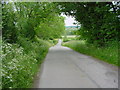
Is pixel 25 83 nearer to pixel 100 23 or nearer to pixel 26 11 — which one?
pixel 100 23

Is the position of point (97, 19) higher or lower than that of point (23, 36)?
higher

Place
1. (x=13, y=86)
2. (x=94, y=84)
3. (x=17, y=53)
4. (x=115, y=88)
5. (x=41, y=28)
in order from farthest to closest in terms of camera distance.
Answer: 1. (x=41, y=28)
2. (x=17, y=53)
3. (x=94, y=84)
4. (x=115, y=88)
5. (x=13, y=86)

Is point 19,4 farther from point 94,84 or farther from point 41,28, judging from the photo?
point 94,84

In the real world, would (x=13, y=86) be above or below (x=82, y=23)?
below

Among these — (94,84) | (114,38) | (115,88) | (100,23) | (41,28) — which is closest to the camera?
(115,88)

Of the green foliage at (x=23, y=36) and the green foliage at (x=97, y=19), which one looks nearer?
the green foliage at (x=23, y=36)

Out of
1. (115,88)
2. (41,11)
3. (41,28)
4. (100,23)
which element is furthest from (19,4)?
(115,88)

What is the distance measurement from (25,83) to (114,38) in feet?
25.7

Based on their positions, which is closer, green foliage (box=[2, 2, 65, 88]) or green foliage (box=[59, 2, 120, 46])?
green foliage (box=[2, 2, 65, 88])

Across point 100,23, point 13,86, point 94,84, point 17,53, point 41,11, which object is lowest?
point 94,84

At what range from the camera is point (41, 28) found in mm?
23781

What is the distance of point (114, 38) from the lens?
33.4ft

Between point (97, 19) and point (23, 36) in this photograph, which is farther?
point (23, 36)

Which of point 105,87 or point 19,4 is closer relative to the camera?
point 105,87
